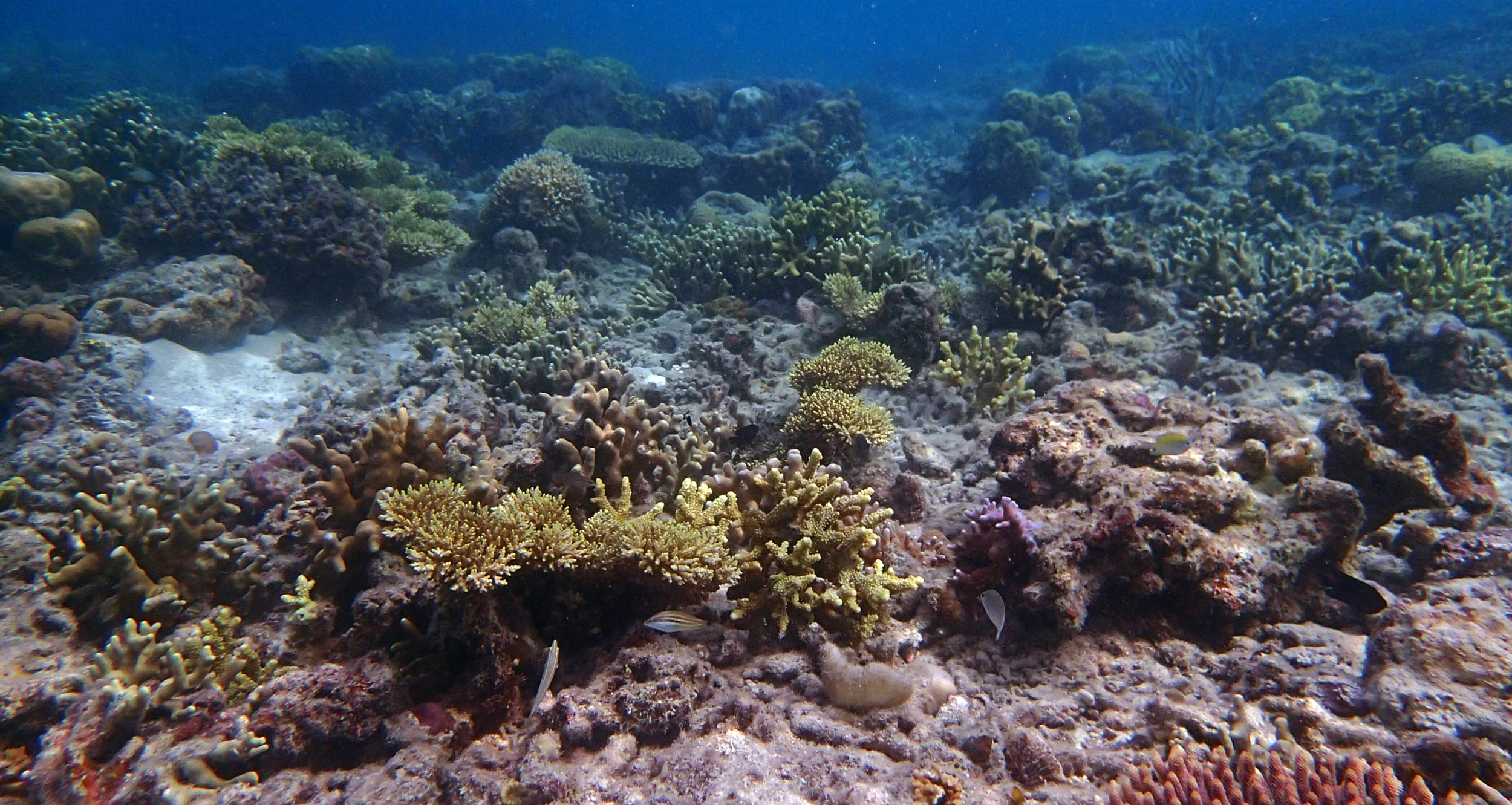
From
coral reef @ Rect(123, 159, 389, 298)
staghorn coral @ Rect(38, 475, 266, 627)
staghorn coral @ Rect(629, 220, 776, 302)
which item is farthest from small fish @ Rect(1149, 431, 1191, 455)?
coral reef @ Rect(123, 159, 389, 298)

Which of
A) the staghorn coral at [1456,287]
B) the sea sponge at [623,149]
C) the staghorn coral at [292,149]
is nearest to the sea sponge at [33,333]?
the staghorn coral at [292,149]

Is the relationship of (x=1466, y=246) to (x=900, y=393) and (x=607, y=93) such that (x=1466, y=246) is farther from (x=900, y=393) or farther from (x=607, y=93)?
(x=607, y=93)

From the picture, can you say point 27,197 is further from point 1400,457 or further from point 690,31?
point 690,31

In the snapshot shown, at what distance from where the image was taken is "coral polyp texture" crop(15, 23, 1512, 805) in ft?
9.13

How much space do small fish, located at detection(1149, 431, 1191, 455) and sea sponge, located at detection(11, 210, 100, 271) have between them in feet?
39.3

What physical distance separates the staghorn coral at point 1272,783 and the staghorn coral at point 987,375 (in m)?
4.06

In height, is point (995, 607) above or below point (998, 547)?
below

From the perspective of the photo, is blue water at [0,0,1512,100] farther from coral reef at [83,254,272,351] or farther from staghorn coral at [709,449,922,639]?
staghorn coral at [709,449,922,639]

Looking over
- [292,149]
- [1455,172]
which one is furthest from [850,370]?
[1455,172]

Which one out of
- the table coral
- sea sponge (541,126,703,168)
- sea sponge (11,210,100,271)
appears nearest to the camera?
the table coral

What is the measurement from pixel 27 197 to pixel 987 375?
460 inches

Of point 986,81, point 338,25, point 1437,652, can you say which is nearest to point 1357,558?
point 1437,652

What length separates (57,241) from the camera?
7.93 metres

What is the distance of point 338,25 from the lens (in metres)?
50.0
